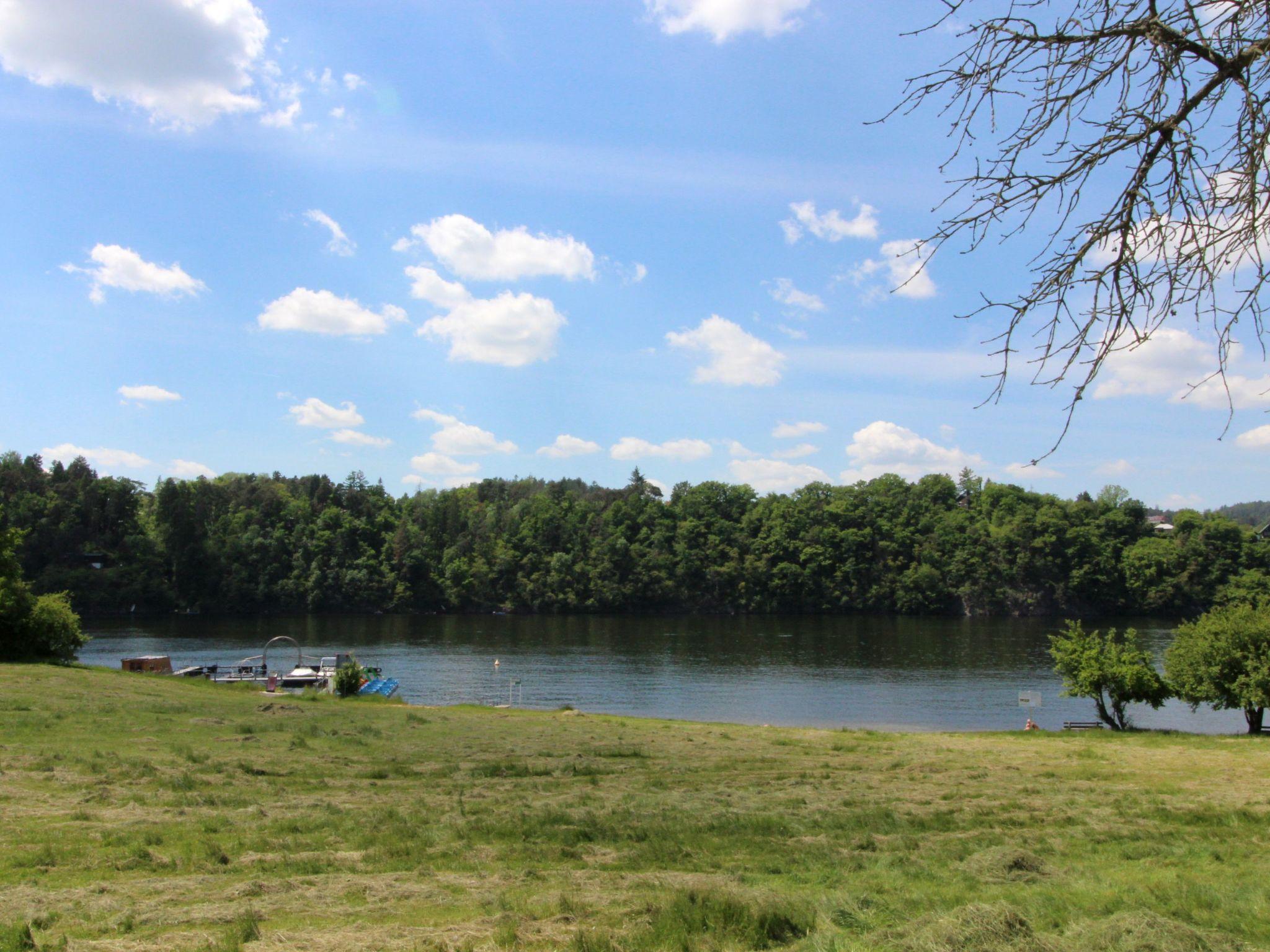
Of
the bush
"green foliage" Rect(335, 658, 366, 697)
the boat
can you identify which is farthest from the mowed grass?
the boat

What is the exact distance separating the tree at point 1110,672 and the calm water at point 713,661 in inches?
273

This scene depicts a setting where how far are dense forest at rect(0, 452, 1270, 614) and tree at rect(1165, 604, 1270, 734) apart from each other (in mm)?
84422

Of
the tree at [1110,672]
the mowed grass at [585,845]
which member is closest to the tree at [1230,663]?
the tree at [1110,672]

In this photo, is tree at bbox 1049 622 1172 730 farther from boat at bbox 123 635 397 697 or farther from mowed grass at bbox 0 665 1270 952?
boat at bbox 123 635 397 697

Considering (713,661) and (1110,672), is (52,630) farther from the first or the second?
(713,661)

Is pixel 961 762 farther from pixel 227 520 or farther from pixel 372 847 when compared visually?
pixel 227 520

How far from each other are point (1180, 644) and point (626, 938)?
1529 inches

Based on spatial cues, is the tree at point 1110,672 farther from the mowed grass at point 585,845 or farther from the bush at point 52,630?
the bush at point 52,630

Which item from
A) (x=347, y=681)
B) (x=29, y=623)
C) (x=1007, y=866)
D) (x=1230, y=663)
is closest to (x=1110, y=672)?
Result: (x=1230, y=663)

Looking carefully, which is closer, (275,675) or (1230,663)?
(1230,663)

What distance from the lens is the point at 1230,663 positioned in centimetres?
3519

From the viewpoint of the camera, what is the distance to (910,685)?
58.8m

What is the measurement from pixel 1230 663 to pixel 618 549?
102810 millimetres

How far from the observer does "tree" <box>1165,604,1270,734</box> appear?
34.4 m
